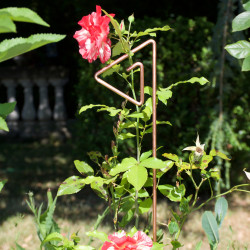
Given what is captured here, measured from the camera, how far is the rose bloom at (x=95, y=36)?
156 cm

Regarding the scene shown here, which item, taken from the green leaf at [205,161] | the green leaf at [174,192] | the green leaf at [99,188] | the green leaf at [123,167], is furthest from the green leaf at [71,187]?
the green leaf at [205,161]

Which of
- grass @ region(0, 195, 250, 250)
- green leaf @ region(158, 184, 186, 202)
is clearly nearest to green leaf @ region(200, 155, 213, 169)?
green leaf @ region(158, 184, 186, 202)

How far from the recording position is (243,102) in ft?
14.4

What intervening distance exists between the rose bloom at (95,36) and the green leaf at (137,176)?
0.43m

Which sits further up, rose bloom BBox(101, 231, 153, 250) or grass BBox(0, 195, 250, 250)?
Answer: rose bloom BBox(101, 231, 153, 250)

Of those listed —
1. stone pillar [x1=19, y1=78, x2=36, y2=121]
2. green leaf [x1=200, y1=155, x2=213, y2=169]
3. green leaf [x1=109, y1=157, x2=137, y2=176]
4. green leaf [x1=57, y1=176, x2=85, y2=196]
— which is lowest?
stone pillar [x1=19, y1=78, x2=36, y2=121]

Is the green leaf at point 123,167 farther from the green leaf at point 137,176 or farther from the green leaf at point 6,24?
the green leaf at point 6,24

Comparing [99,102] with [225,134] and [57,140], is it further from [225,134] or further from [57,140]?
[57,140]

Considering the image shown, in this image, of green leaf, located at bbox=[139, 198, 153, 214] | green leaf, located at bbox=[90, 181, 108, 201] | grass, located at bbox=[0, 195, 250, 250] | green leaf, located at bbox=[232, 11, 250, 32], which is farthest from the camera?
grass, located at bbox=[0, 195, 250, 250]

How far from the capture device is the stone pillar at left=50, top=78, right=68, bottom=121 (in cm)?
868

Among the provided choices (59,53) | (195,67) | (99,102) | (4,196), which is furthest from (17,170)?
(59,53)

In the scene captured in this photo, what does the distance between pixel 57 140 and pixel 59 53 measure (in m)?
2.43

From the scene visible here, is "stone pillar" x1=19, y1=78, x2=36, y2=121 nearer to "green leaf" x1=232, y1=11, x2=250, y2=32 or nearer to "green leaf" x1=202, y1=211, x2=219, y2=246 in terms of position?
"green leaf" x1=202, y1=211, x2=219, y2=246

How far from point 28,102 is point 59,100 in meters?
0.66
